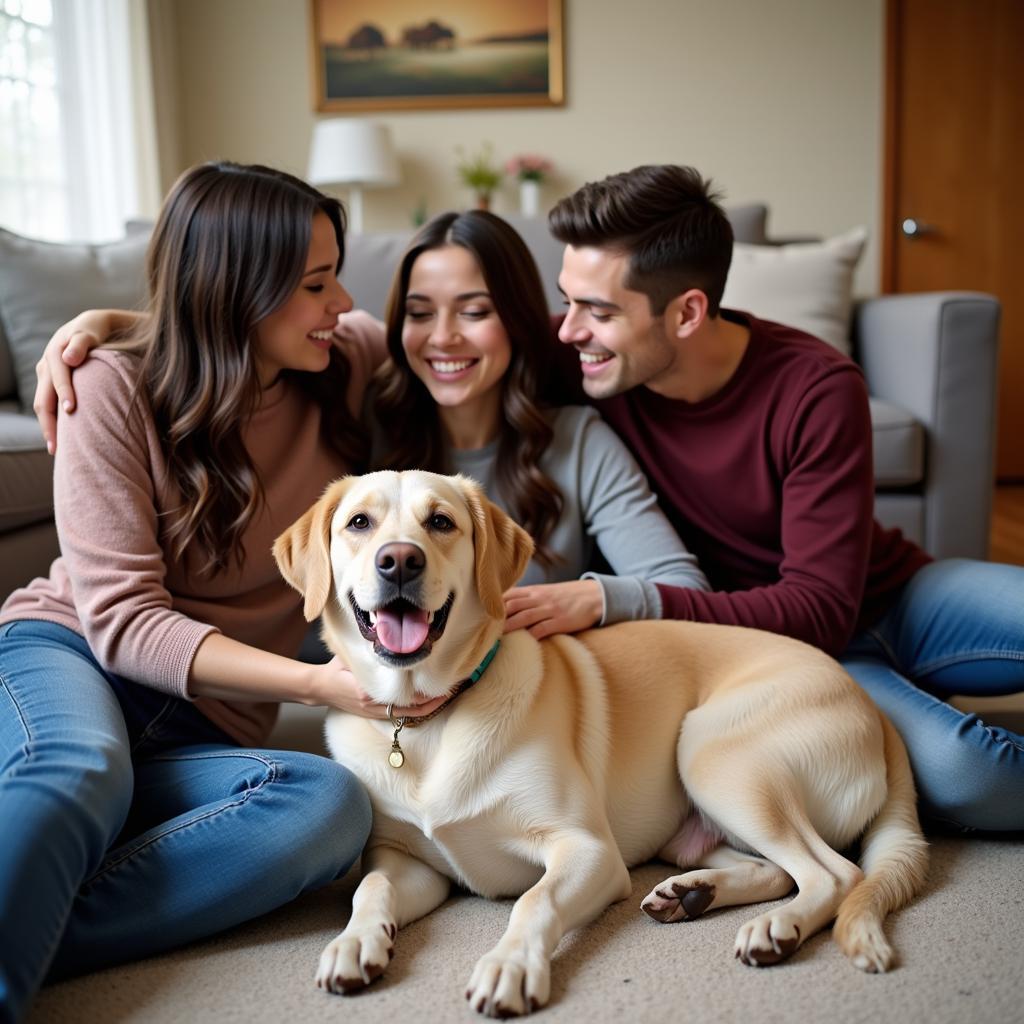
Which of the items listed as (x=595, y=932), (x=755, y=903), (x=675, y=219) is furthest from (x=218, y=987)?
(x=675, y=219)

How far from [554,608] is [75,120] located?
164 inches

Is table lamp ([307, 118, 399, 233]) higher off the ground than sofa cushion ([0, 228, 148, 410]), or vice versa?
table lamp ([307, 118, 399, 233])

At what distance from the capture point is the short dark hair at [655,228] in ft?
6.93

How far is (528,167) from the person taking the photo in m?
5.60

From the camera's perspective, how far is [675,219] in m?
2.15

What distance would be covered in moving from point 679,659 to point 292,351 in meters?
0.88

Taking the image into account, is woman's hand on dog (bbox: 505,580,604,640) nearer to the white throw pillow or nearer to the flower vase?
the white throw pillow

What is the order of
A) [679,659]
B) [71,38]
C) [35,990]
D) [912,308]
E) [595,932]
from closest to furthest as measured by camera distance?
[35,990] → [595,932] → [679,659] → [912,308] → [71,38]

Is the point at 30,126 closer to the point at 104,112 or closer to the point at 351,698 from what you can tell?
the point at 104,112

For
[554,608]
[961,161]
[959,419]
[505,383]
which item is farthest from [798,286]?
[961,161]

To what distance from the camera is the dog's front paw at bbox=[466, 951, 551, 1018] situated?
1258 millimetres

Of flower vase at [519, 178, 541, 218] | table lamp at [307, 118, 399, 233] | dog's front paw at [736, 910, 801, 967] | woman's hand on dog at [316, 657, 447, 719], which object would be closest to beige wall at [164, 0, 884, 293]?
flower vase at [519, 178, 541, 218]

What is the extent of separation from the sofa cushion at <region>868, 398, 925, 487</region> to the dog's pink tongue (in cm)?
203

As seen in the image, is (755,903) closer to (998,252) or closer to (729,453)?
(729,453)
